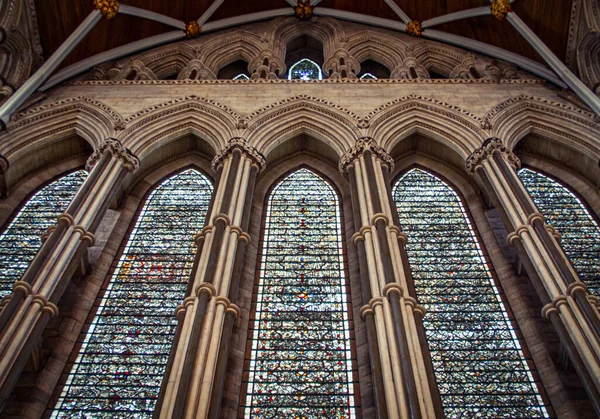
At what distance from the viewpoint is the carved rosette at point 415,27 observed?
1644cm

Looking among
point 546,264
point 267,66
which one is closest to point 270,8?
point 267,66

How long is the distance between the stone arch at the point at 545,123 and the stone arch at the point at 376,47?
3.67 metres

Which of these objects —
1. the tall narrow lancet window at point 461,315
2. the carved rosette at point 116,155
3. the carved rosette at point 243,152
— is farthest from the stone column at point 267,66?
the tall narrow lancet window at point 461,315

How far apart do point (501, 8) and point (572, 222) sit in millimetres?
5436

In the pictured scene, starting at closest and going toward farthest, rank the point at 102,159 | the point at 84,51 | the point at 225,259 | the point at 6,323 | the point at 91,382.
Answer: the point at 6,323
the point at 91,382
the point at 225,259
the point at 102,159
the point at 84,51

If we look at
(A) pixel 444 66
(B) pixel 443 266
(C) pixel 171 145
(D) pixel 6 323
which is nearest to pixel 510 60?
(A) pixel 444 66

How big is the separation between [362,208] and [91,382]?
4658mm

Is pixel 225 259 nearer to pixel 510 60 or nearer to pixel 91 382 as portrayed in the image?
pixel 91 382

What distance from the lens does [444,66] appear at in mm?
16031

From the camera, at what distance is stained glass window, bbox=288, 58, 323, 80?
→ 1640 centimetres

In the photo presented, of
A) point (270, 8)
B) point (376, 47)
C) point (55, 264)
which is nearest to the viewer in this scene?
point (55, 264)

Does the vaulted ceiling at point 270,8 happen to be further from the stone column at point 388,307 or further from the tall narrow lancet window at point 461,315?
the stone column at point 388,307

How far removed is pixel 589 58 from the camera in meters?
13.6

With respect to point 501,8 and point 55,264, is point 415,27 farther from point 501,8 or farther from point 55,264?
point 55,264
